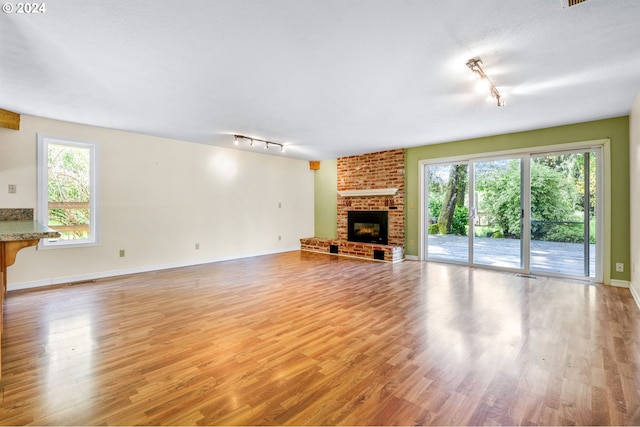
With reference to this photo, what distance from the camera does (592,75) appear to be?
275 cm

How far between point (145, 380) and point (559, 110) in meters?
5.27

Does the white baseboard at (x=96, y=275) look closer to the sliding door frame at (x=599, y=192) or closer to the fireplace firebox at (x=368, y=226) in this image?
the fireplace firebox at (x=368, y=226)

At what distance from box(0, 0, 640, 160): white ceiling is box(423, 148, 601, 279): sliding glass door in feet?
2.81

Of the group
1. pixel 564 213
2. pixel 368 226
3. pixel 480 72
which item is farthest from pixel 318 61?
pixel 368 226

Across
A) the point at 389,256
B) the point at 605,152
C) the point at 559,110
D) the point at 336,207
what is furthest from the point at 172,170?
the point at 605,152

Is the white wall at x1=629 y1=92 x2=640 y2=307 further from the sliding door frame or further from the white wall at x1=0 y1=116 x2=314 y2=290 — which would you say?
the white wall at x1=0 y1=116 x2=314 y2=290

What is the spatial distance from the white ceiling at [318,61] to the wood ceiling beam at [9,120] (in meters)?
0.12

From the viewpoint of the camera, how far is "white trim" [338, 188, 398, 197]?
6.28m

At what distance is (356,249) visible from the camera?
6.43 m

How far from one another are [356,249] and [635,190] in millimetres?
4381

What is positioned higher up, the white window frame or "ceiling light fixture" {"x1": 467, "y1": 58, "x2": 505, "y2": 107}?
"ceiling light fixture" {"x1": 467, "y1": 58, "x2": 505, "y2": 107}

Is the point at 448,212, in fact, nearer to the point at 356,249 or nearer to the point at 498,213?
the point at 498,213

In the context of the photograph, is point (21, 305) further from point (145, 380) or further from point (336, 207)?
point (336, 207)

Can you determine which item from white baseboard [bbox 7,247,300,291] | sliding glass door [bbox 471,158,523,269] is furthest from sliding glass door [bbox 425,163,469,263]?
white baseboard [bbox 7,247,300,291]
